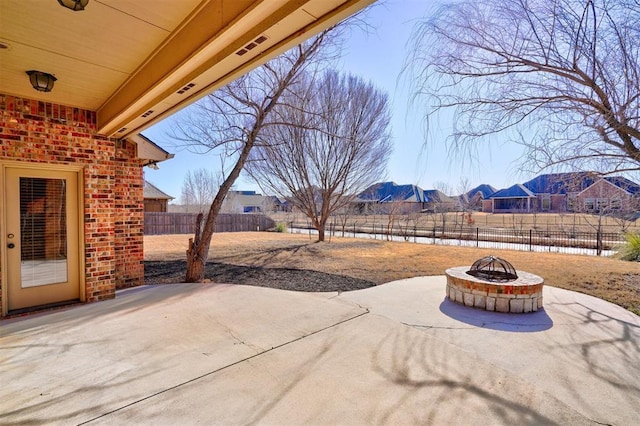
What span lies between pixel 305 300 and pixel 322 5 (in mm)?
4014

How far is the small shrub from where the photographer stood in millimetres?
9273

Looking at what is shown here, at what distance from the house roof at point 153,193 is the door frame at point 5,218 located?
69.7 ft

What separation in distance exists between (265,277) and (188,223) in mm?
16377

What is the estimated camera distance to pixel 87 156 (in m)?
4.50

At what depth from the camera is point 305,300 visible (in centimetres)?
486

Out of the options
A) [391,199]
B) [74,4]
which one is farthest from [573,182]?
[391,199]

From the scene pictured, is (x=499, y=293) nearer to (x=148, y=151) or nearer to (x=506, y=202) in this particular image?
(x=148, y=151)

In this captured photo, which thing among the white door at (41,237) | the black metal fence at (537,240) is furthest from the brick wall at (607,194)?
the white door at (41,237)

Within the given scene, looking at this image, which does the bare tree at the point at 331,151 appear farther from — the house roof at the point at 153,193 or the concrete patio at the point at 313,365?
the house roof at the point at 153,193

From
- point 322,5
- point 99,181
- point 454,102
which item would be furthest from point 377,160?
point 322,5

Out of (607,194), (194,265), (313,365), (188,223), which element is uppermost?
(607,194)

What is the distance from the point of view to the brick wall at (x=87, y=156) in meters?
3.94

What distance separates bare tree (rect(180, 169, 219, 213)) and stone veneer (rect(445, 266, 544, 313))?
107 feet

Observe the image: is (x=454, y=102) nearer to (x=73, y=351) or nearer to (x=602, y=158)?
(x=602, y=158)
